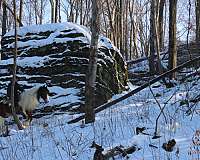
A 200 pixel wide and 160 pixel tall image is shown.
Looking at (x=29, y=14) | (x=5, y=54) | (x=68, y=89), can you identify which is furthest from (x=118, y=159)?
(x=29, y=14)

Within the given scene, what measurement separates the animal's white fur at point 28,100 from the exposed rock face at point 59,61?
1442mm

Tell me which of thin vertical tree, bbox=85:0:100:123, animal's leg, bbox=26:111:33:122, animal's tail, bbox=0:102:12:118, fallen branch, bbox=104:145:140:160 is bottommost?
animal's leg, bbox=26:111:33:122

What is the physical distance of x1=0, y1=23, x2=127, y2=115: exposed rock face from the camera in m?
16.7

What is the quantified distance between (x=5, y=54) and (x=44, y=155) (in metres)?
10.9

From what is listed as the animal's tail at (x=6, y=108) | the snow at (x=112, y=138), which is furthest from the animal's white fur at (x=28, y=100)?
the snow at (x=112, y=138)

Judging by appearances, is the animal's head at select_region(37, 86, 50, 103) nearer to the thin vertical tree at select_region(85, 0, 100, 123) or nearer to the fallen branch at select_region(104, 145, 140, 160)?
the thin vertical tree at select_region(85, 0, 100, 123)

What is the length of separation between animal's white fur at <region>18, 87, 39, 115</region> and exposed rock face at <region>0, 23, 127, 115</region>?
4.73 ft

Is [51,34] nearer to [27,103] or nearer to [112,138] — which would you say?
[27,103]

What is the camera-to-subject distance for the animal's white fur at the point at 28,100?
14.5 metres

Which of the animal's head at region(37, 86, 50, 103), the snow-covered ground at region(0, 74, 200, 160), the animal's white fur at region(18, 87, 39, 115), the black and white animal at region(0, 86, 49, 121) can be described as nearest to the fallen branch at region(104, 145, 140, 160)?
the snow-covered ground at region(0, 74, 200, 160)

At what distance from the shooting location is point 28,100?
14594 mm

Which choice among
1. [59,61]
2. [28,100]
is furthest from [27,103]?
[59,61]

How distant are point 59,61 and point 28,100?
119 inches

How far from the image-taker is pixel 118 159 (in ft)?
22.6
